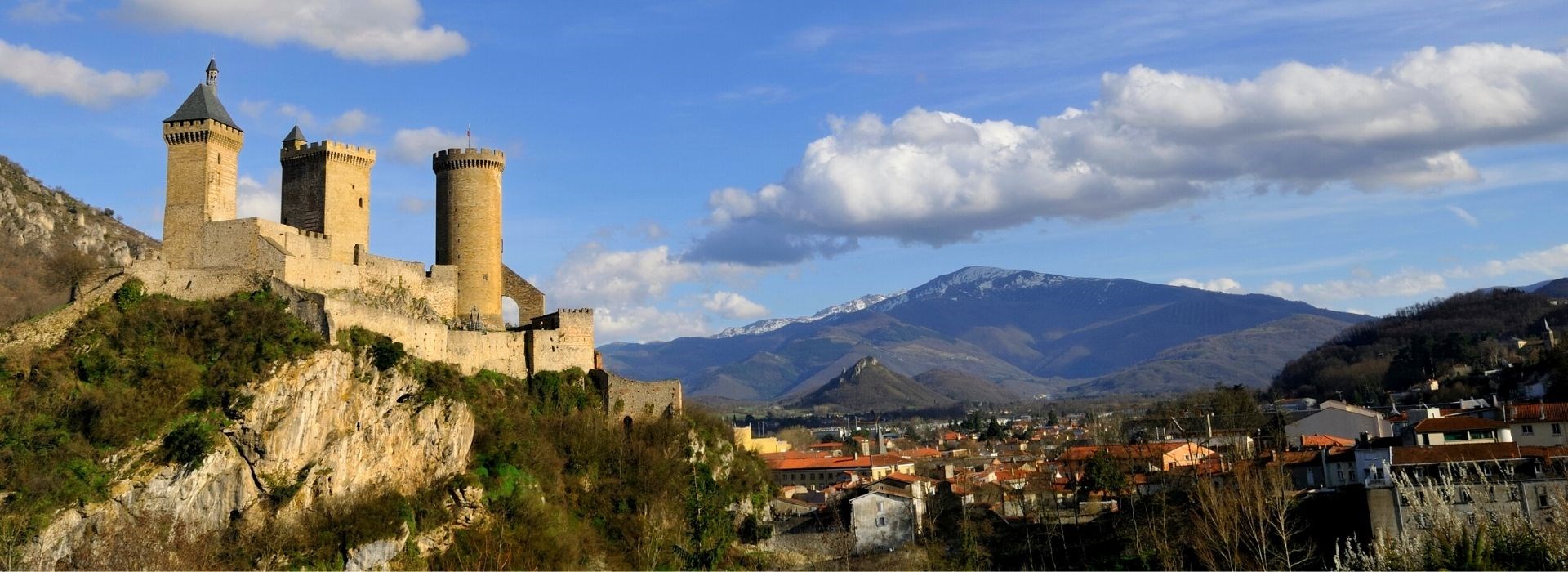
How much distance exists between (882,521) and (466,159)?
29843mm

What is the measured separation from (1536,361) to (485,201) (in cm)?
7548

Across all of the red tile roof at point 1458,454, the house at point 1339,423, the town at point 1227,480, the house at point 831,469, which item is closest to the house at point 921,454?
the town at point 1227,480

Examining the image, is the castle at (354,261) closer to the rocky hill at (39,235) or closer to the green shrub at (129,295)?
the green shrub at (129,295)

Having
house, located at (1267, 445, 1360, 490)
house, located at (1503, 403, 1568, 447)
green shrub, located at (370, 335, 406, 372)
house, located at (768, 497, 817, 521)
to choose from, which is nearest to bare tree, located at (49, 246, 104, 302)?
green shrub, located at (370, 335, 406, 372)

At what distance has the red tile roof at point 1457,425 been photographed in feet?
216

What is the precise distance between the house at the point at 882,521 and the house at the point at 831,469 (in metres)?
18.9

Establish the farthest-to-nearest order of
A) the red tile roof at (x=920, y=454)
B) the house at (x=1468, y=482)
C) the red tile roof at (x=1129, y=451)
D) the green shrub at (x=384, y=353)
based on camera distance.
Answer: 1. the red tile roof at (x=920, y=454)
2. the red tile roof at (x=1129, y=451)
3. the green shrub at (x=384, y=353)
4. the house at (x=1468, y=482)

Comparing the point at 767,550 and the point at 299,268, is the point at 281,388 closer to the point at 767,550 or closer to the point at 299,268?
the point at 299,268

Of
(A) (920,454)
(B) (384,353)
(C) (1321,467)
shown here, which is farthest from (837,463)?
(B) (384,353)

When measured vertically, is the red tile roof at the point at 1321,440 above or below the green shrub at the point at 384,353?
below

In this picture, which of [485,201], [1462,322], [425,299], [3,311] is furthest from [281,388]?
[1462,322]

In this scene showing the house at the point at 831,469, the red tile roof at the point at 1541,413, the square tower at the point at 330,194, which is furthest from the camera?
the house at the point at 831,469

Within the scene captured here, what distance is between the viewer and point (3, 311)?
79.2m

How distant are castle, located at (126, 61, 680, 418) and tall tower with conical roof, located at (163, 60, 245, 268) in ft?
0.16
